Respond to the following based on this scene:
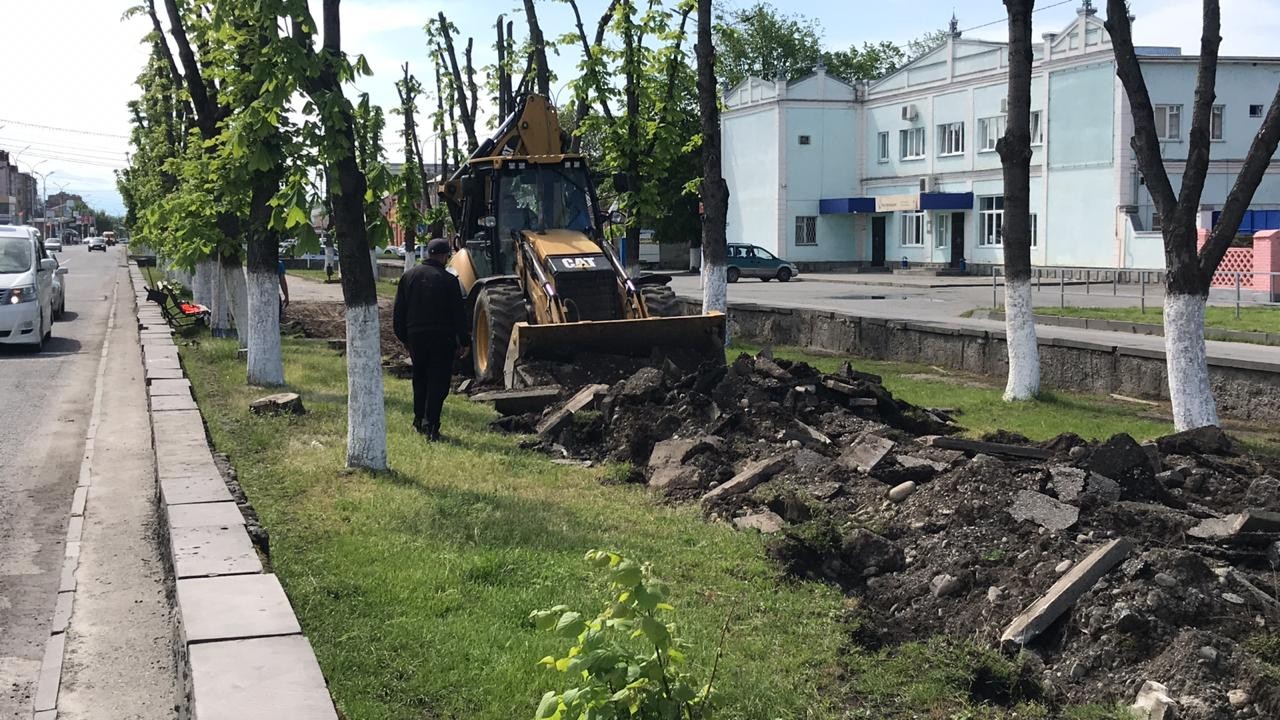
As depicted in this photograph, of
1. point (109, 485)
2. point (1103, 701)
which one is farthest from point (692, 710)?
point (109, 485)

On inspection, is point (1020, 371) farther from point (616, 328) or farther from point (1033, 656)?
point (1033, 656)

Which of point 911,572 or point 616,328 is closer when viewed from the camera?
point 911,572

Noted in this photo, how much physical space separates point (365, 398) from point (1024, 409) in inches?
297

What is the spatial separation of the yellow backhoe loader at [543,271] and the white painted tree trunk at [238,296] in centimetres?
380

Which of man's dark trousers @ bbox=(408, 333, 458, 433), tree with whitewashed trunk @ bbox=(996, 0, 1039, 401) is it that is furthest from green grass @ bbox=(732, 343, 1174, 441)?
man's dark trousers @ bbox=(408, 333, 458, 433)

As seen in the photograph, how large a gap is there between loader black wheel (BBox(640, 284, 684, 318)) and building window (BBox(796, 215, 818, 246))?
42648 millimetres

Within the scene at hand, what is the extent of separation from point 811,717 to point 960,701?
24.9 inches

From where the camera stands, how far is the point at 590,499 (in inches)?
351

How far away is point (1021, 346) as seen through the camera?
570 inches

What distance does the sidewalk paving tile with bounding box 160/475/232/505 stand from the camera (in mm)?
7723

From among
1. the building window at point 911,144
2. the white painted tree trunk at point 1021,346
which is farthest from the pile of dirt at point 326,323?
the building window at point 911,144

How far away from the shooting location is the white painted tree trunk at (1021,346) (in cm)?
1441

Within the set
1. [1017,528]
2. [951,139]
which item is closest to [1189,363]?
[1017,528]

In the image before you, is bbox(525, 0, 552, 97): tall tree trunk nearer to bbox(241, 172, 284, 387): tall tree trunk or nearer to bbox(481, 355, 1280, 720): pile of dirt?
bbox(241, 172, 284, 387): tall tree trunk
